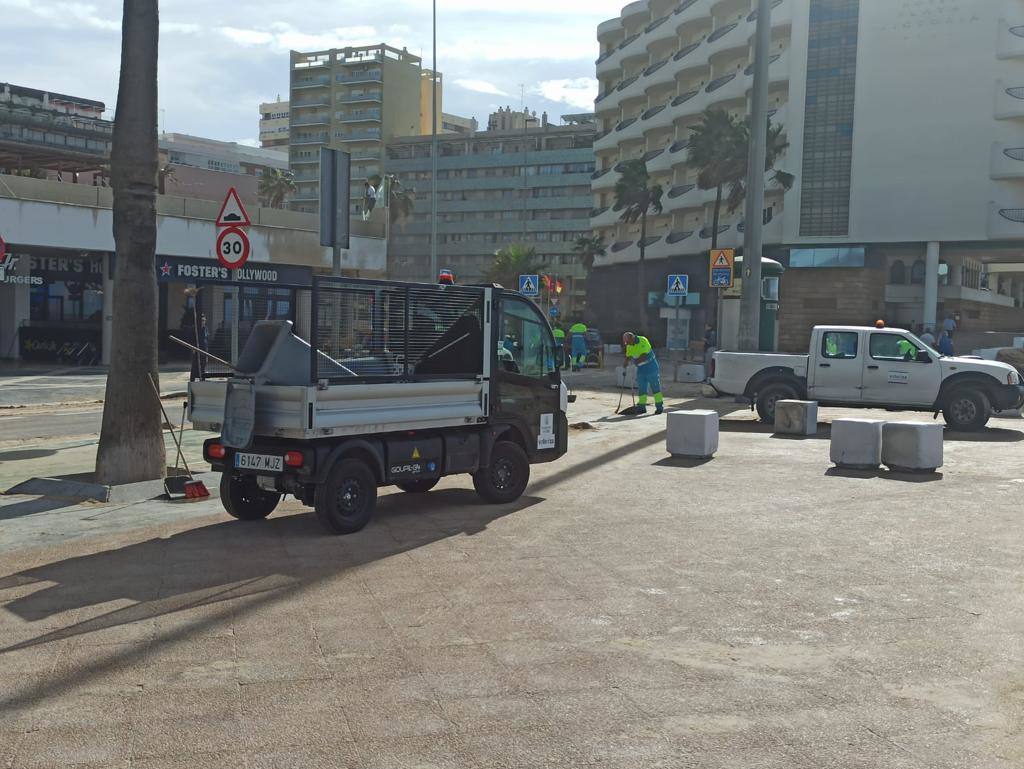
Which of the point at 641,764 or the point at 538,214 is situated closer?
the point at 641,764

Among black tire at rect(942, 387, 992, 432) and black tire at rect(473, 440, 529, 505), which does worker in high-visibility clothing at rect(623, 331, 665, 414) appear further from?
black tire at rect(473, 440, 529, 505)

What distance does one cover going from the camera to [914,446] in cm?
1225

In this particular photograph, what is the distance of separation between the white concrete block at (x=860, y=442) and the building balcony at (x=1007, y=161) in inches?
1677

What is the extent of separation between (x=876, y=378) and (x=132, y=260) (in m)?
12.3

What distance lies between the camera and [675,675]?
5.26m

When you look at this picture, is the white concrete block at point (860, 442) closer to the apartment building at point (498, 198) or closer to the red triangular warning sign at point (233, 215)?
the red triangular warning sign at point (233, 215)

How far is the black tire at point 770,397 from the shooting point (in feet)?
59.2

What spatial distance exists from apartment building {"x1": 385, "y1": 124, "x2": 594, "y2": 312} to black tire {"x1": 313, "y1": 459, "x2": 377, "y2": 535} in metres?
88.6

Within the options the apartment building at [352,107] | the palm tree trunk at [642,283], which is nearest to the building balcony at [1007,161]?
the palm tree trunk at [642,283]

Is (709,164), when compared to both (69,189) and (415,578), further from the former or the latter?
(415,578)

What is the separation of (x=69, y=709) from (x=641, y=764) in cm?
261

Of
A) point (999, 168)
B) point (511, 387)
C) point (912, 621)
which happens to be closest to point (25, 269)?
point (511, 387)

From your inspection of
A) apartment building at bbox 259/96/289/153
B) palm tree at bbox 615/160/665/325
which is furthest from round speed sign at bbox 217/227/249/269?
apartment building at bbox 259/96/289/153

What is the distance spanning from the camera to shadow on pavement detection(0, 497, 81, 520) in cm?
955
